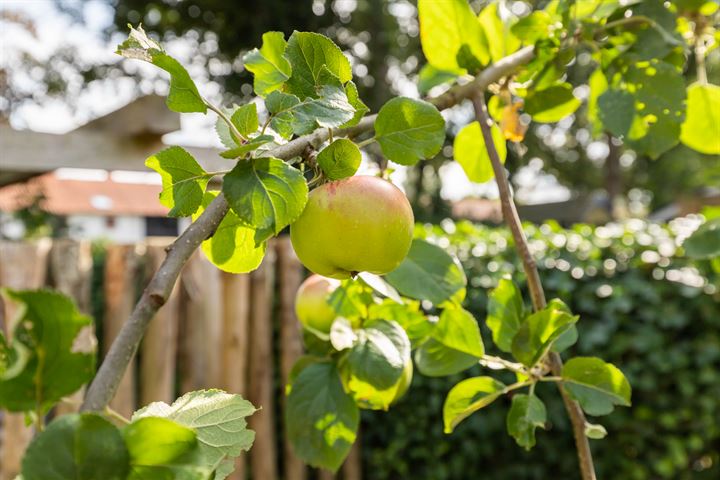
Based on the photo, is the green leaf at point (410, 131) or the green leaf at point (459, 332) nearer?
the green leaf at point (410, 131)

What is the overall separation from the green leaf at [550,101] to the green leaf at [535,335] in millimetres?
244

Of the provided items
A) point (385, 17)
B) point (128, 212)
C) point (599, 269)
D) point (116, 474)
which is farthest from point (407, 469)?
point (128, 212)

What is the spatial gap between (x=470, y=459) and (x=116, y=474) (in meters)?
2.58

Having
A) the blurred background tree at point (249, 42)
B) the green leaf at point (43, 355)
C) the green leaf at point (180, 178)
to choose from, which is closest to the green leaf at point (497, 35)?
the green leaf at point (180, 178)

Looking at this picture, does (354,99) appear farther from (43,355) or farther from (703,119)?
(703,119)

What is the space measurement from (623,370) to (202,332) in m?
1.63

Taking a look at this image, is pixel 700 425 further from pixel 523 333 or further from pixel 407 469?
pixel 523 333

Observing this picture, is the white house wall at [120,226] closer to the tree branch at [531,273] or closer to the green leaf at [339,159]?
the tree branch at [531,273]

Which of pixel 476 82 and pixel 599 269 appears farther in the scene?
pixel 599 269

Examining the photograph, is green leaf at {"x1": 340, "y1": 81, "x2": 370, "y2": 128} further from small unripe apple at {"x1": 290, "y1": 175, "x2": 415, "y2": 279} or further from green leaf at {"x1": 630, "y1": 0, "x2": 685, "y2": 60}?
green leaf at {"x1": 630, "y1": 0, "x2": 685, "y2": 60}

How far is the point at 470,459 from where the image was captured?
263cm

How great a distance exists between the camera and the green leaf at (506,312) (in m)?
0.60

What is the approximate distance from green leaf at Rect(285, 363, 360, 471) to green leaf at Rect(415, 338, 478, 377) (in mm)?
78

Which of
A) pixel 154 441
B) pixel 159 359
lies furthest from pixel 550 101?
pixel 159 359
